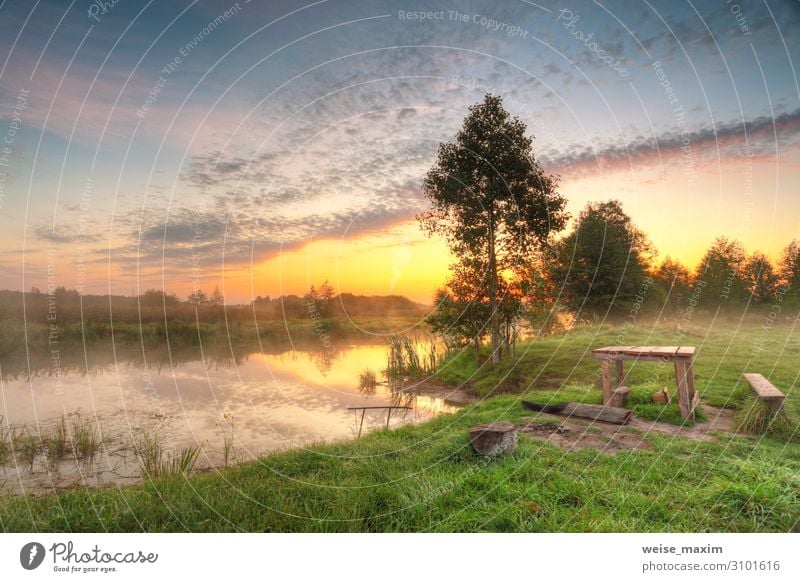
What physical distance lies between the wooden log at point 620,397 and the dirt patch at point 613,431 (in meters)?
0.64

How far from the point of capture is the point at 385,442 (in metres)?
6.89

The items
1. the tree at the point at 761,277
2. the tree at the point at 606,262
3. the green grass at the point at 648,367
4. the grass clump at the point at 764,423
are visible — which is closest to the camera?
the grass clump at the point at 764,423

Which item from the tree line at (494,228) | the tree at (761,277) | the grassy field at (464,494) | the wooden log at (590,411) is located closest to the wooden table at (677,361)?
the wooden log at (590,411)

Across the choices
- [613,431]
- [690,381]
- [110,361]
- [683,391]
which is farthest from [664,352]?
[110,361]

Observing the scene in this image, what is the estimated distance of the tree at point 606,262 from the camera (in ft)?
63.9

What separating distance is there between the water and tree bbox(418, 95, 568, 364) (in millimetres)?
4970

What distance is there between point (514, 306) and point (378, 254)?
7.12m

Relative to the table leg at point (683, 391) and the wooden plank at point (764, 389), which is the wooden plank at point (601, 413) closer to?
the table leg at point (683, 391)

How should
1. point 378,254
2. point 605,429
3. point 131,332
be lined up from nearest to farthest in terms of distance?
1. point 605,429
2. point 378,254
3. point 131,332

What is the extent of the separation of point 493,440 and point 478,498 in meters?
1.19

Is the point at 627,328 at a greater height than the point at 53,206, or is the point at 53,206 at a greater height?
the point at 53,206

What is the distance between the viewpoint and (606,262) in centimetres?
2288

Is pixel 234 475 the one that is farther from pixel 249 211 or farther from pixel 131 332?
pixel 131 332

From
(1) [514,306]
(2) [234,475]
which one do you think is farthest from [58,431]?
(1) [514,306]
